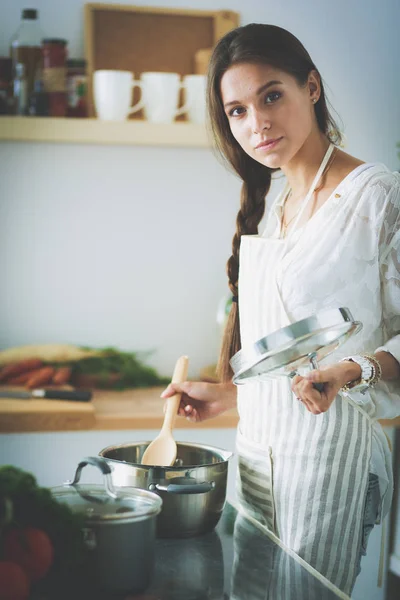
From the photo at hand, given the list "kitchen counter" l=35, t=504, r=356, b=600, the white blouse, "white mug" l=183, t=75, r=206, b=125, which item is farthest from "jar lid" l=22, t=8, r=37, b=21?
"kitchen counter" l=35, t=504, r=356, b=600

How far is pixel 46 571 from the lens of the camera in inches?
31.0

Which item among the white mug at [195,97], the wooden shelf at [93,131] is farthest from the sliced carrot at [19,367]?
the white mug at [195,97]

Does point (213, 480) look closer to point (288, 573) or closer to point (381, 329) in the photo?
point (288, 573)

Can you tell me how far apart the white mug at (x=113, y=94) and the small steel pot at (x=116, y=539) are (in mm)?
1630

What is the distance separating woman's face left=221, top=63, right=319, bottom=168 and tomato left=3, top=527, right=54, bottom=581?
762 millimetres

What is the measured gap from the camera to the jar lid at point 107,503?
2.75ft

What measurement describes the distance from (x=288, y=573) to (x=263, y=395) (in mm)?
404

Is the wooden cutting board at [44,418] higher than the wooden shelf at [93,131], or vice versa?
the wooden shelf at [93,131]

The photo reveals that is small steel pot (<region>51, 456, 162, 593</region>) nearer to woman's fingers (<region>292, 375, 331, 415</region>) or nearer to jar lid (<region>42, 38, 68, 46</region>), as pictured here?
woman's fingers (<region>292, 375, 331, 415</region>)

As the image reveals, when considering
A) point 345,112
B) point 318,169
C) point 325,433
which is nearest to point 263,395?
point 325,433

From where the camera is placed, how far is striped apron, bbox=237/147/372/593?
4.10ft

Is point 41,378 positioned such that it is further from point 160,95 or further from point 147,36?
point 147,36

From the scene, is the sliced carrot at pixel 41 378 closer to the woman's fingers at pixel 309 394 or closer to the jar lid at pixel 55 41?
the jar lid at pixel 55 41

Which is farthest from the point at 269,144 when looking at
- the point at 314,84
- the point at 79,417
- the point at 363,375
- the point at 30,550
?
the point at 79,417
